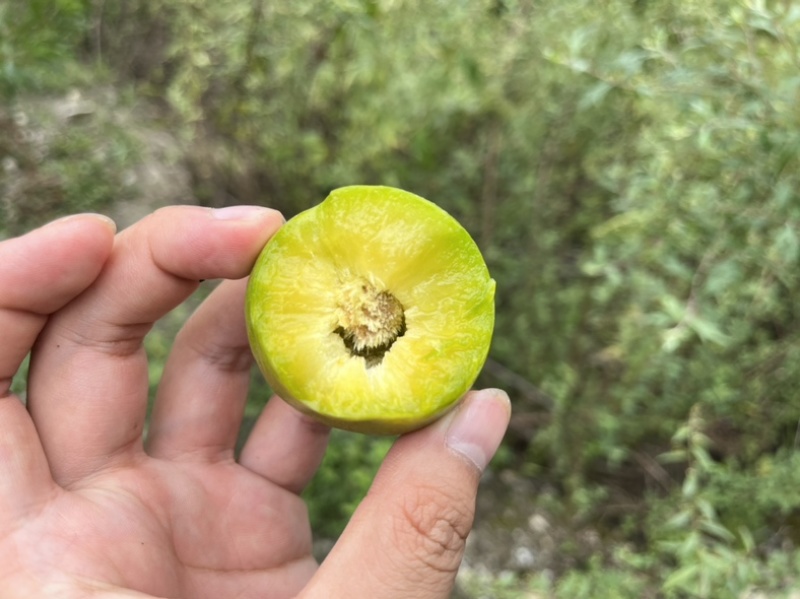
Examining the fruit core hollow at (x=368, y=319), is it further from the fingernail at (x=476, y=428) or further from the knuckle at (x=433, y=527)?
the knuckle at (x=433, y=527)

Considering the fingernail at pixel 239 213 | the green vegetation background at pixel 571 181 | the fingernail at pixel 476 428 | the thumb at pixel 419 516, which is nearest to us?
the thumb at pixel 419 516

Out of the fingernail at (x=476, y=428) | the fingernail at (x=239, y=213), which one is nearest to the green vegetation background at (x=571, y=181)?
the fingernail at (x=476, y=428)

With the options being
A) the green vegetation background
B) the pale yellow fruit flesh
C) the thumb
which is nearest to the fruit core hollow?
the pale yellow fruit flesh

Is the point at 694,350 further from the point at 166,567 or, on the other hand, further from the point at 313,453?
the point at 166,567

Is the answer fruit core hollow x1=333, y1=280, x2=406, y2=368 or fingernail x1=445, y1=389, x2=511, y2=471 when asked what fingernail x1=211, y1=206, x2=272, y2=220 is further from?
fingernail x1=445, y1=389, x2=511, y2=471

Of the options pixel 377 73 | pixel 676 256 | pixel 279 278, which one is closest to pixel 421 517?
pixel 279 278
